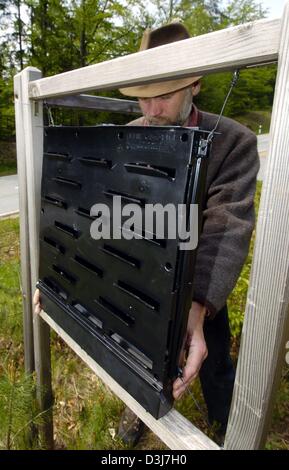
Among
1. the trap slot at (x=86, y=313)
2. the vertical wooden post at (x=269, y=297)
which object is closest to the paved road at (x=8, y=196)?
the trap slot at (x=86, y=313)

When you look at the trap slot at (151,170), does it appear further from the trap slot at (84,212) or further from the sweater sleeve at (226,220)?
the sweater sleeve at (226,220)

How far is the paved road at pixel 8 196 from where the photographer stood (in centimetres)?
801

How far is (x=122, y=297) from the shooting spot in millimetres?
1000

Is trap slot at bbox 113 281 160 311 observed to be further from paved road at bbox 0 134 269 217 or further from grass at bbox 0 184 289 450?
paved road at bbox 0 134 269 217

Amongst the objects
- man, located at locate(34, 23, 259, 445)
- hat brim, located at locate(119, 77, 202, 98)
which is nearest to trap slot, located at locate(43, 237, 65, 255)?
man, located at locate(34, 23, 259, 445)

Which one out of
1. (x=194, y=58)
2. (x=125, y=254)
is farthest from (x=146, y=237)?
(x=194, y=58)

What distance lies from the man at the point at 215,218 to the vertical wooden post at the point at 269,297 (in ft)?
0.71

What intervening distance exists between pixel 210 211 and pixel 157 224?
40cm

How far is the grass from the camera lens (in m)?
1.66

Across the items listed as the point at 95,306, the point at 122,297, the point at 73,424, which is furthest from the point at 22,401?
the point at 122,297

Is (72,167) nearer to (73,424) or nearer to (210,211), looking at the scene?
(210,211)

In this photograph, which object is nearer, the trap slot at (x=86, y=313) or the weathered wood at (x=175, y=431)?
the weathered wood at (x=175, y=431)

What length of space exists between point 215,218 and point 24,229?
998mm

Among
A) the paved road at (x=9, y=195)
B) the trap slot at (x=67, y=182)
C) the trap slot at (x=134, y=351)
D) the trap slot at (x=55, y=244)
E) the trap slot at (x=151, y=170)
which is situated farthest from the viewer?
the paved road at (x=9, y=195)
